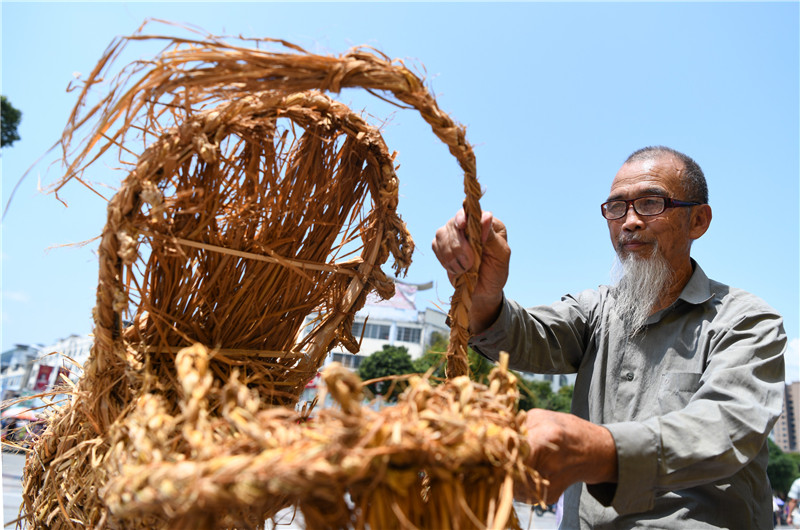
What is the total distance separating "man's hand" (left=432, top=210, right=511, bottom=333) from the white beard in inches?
16.4

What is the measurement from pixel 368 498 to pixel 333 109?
2.47 ft

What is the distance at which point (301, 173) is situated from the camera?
44.8 inches

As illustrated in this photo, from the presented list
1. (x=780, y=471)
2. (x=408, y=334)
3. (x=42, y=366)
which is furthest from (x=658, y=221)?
(x=780, y=471)

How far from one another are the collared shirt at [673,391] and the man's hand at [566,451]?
3 cm

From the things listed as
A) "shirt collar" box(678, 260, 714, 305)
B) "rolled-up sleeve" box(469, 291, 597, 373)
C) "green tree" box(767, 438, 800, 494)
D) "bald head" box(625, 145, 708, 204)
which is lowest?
"green tree" box(767, 438, 800, 494)

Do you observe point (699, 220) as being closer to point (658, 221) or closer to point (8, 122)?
point (658, 221)

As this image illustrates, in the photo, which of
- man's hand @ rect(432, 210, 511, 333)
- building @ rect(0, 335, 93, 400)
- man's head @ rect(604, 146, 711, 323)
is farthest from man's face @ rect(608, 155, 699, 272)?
building @ rect(0, 335, 93, 400)

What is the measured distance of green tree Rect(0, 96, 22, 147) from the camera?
37.6 feet

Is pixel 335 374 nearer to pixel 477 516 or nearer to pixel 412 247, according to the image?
pixel 477 516

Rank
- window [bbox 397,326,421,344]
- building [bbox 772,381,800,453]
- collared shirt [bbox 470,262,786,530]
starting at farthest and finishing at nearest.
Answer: building [bbox 772,381,800,453] < window [bbox 397,326,421,344] < collared shirt [bbox 470,262,786,530]

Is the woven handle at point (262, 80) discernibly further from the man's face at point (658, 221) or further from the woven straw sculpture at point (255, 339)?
the man's face at point (658, 221)

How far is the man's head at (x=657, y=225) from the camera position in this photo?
151 centimetres

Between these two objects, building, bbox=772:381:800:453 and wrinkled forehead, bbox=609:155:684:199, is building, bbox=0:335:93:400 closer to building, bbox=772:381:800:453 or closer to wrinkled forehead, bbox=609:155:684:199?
wrinkled forehead, bbox=609:155:684:199

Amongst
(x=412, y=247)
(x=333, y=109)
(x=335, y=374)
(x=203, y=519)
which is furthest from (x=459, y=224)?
(x=203, y=519)
